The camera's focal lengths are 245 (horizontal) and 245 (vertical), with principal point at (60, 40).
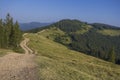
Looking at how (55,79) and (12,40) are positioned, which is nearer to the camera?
(55,79)

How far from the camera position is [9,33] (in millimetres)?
94438

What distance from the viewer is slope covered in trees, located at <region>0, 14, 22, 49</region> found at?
87287 mm

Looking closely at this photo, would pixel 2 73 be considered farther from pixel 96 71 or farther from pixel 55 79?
pixel 96 71

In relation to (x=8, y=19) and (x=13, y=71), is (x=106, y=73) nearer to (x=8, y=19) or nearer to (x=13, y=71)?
(x=13, y=71)

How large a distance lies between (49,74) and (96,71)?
13.0 meters

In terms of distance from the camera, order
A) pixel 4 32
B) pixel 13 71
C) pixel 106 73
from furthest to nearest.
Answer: pixel 4 32 → pixel 106 73 → pixel 13 71

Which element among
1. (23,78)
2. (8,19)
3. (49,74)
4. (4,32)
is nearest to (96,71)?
(49,74)

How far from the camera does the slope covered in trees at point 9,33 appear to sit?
8729cm

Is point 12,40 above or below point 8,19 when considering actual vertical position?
below

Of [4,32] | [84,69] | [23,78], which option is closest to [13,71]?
[23,78]

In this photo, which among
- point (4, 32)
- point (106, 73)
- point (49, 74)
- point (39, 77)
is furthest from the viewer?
point (4, 32)

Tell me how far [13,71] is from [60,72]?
5.82m

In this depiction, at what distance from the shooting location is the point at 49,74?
2823 cm

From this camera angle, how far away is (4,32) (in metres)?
88.6
